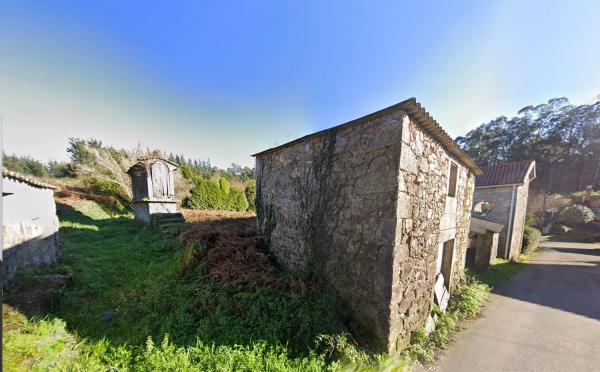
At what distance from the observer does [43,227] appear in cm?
554

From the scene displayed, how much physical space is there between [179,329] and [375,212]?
13.2ft

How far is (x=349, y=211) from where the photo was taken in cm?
425

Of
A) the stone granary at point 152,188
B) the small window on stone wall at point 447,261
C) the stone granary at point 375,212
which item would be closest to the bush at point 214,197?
the stone granary at point 152,188

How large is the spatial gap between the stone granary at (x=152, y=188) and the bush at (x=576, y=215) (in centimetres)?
3237

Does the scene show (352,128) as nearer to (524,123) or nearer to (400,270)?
(400,270)

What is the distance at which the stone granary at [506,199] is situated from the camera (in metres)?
11.1

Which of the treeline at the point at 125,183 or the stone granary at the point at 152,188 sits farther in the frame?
the treeline at the point at 125,183

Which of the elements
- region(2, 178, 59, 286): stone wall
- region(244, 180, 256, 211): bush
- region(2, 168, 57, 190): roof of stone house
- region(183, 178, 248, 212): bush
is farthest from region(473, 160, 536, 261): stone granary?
region(2, 168, 57, 190): roof of stone house

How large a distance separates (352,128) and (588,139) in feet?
120

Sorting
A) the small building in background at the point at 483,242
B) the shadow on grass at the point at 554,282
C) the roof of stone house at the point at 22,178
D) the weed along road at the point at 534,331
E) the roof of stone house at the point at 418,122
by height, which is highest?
the roof of stone house at the point at 418,122

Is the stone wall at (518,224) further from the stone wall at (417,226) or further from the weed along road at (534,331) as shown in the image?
the stone wall at (417,226)

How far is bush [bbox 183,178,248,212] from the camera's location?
1479 cm

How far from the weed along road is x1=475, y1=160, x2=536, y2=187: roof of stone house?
4941 millimetres

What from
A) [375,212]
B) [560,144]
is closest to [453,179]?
[375,212]
